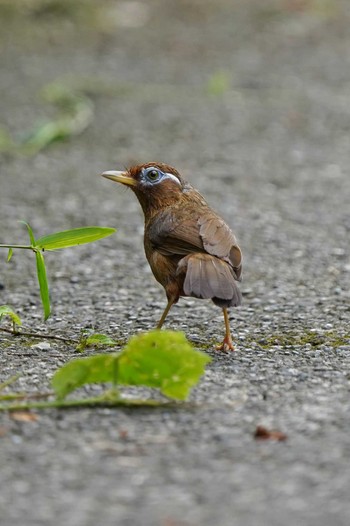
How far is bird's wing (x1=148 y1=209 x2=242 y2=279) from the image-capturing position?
4395 millimetres

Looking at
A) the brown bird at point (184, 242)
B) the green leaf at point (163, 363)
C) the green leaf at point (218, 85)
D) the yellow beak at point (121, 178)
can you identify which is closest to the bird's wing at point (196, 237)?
the brown bird at point (184, 242)

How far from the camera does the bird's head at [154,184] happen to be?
4922mm

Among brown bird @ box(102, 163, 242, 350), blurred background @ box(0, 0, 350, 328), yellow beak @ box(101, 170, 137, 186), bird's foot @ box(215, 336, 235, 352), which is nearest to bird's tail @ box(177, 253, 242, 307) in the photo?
brown bird @ box(102, 163, 242, 350)

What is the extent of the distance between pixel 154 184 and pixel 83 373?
1.62 metres

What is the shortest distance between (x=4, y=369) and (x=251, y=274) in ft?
6.80

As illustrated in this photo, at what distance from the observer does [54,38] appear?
1281 centimetres

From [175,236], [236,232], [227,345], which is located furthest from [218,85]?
[227,345]

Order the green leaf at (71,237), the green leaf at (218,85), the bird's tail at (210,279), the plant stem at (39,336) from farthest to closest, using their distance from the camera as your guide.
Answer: the green leaf at (218,85) < the plant stem at (39,336) < the green leaf at (71,237) < the bird's tail at (210,279)

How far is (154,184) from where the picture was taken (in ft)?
16.2

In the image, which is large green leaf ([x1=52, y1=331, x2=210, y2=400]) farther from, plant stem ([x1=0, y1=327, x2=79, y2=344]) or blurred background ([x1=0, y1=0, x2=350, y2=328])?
blurred background ([x1=0, y1=0, x2=350, y2=328])

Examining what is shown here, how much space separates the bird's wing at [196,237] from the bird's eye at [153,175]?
0.31m

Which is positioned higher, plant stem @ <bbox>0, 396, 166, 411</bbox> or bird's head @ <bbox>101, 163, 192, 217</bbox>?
bird's head @ <bbox>101, 163, 192, 217</bbox>

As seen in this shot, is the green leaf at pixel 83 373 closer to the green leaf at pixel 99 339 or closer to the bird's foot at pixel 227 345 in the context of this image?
the green leaf at pixel 99 339

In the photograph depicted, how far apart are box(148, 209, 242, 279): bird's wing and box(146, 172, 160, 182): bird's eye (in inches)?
12.2
